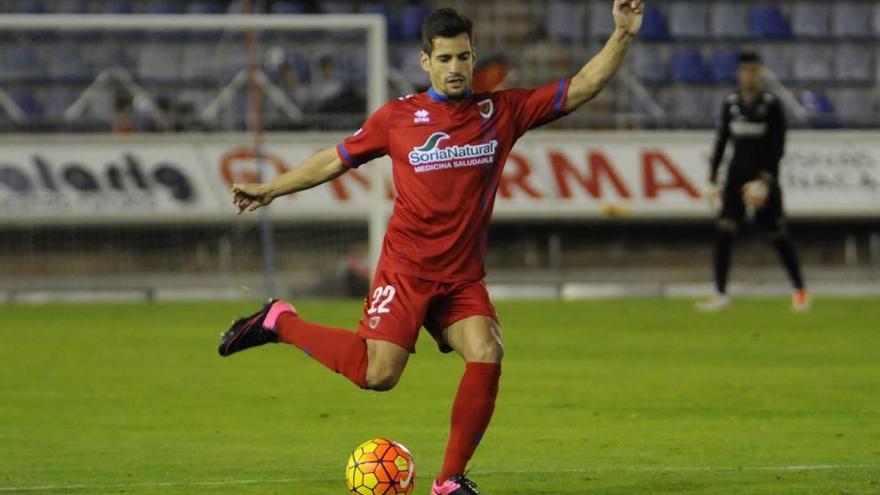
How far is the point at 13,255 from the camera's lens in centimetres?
2091

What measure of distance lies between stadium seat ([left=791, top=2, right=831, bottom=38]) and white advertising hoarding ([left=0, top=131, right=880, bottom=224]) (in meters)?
4.78

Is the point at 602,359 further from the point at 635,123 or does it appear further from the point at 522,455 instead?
the point at 635,123

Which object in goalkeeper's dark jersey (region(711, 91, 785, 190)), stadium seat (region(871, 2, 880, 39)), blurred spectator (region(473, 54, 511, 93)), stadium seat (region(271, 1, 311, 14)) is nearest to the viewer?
goalkeeper's dark jersey (region(711, 91, 785, 190))

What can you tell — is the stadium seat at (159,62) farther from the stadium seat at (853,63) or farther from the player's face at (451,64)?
the player's face at (451,64)

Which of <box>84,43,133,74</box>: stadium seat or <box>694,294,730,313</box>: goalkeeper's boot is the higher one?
<box>84,43,133,74</box>: stadium seat

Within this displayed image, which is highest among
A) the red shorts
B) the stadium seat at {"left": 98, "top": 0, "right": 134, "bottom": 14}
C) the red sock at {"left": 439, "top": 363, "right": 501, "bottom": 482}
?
the red shorts

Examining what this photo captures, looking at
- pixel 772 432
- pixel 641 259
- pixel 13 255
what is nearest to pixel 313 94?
pixel 13 255

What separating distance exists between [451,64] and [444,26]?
0.15 m

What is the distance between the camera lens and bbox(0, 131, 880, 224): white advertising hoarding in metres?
20.6

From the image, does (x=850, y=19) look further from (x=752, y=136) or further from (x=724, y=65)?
(x=752, y=136)

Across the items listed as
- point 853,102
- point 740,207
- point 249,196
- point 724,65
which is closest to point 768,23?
point 724,65

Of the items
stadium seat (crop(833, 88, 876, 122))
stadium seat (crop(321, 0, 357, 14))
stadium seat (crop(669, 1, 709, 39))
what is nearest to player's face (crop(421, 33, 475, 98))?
stadium seat (crop(833, 88, 876, 122))

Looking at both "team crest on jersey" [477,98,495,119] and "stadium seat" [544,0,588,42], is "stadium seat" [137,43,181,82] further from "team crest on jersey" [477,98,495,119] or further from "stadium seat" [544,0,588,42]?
"team crest on jersey" [477,98,495,119]

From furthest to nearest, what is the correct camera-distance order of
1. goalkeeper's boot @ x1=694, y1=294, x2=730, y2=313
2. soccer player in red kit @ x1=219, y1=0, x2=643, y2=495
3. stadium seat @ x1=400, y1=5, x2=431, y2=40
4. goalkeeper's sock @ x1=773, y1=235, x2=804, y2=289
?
stadium seat @ x1=400, y1=5, x2=431, y2=40 → goalkeeper's boot @ x1=694, y1=294, x2=730, y2=313 → goalkeeper's sock @ x1=773, y1=235, x2=804, y2=289 → soccer player in red kit @ x1=219, y1=0, x2=643, y2=495
